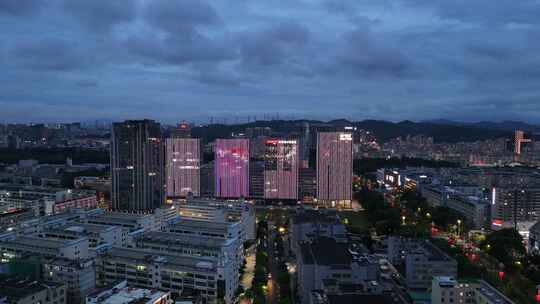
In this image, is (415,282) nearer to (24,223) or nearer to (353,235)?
(353,235)

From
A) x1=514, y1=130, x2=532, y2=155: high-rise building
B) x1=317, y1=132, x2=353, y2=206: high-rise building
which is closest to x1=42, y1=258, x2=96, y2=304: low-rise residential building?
x1=317, y1=132, x2=353, y2=206: high-rise building

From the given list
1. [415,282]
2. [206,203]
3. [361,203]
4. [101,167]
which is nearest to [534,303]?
[415,282]

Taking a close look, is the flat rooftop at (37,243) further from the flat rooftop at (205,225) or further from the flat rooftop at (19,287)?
the flat rooftop at (205,225)

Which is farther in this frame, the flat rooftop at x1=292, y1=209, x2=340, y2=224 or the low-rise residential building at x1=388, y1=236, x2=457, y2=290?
the flat rooftop at x1=292, y1=209, x2=340, y2=224

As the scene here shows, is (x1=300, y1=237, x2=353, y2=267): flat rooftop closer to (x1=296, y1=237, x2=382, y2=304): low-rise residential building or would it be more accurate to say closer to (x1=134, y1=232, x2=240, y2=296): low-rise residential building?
(x1=296, y1=237, x2=382, y2=304): low-rise residential building

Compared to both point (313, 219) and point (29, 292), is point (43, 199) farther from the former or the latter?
point (29, 292)

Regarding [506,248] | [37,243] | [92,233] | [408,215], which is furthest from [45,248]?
[408,215]

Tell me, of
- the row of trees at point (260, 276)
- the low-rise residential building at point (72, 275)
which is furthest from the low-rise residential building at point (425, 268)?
the low-rise residential building at point (72, 275)
